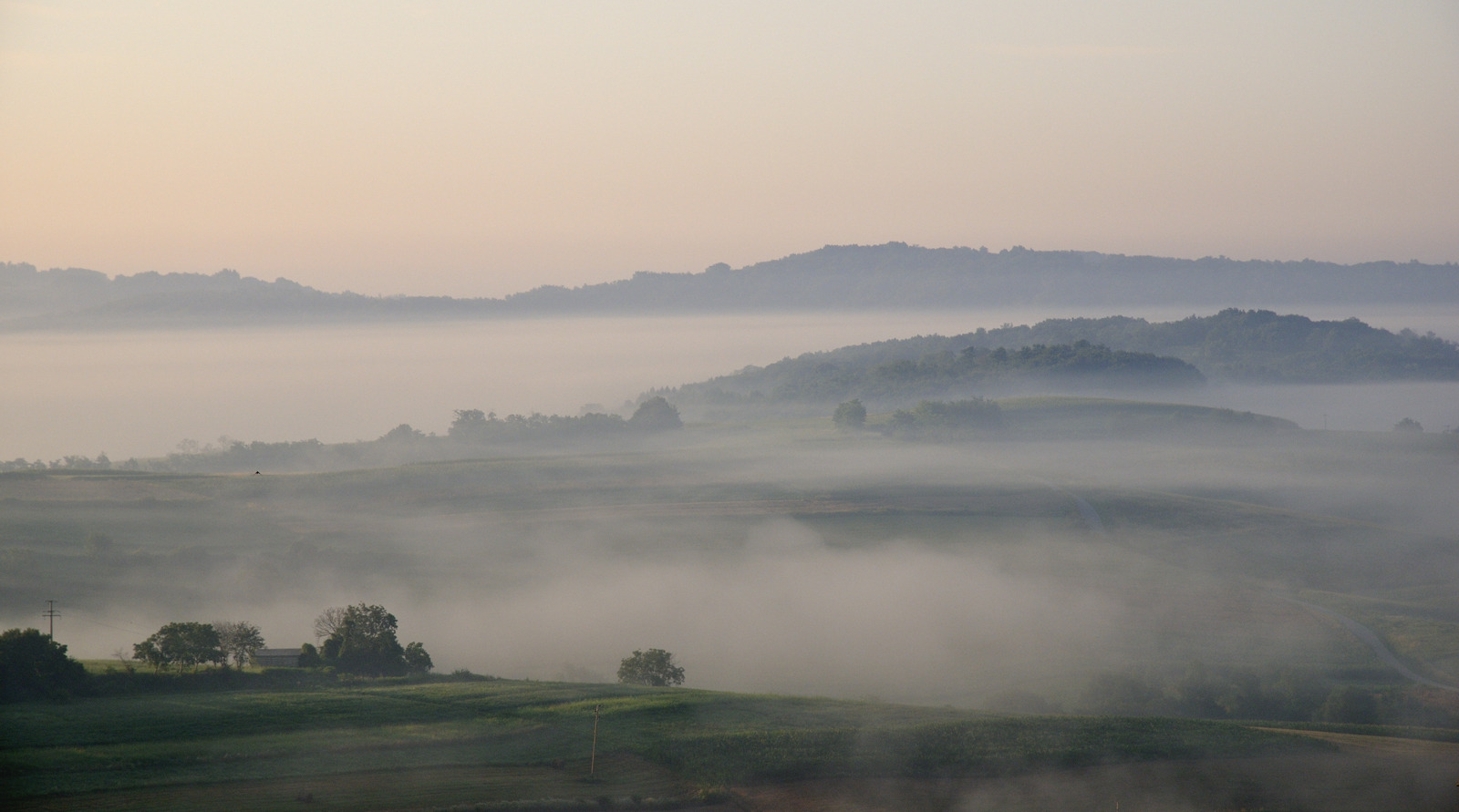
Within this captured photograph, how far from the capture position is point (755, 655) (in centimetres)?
7106

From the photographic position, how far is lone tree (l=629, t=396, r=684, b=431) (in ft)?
609

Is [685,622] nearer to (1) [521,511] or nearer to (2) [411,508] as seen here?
(1) [521,511]

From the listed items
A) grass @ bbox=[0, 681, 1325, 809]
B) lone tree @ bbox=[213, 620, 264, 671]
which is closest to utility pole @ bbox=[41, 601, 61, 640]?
lone tree @ bbox=[213, 620, 264, 671]

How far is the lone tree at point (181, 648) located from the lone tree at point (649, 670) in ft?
71.7

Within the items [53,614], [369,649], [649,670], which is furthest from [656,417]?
[53,614]

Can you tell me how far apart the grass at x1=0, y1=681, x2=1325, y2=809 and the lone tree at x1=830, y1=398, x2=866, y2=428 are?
123194 mm

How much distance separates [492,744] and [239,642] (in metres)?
21.4

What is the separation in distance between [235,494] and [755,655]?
232ft

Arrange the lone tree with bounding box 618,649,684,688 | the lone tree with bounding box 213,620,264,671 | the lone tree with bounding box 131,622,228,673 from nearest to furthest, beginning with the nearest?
the lone tree with bounding box 131,622,228,673 < the lone tree with bounding box 213,620,264,671 < the lone tree with bounding box 618,649,684,688

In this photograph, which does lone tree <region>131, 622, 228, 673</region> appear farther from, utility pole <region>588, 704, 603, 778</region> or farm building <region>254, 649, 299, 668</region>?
utility pole <region>588, 704, 603, 778</region>

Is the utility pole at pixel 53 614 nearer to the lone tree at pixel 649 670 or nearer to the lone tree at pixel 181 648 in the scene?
the lone tree at pixel 181 648

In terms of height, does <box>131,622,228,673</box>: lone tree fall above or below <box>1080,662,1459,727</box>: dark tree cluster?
above

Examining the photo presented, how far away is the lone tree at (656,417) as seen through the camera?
185750mm

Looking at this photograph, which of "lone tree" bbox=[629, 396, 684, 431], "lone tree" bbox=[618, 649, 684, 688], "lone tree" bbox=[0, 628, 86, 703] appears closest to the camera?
"lone tree" bbox=[0, 628, 86, 703]
